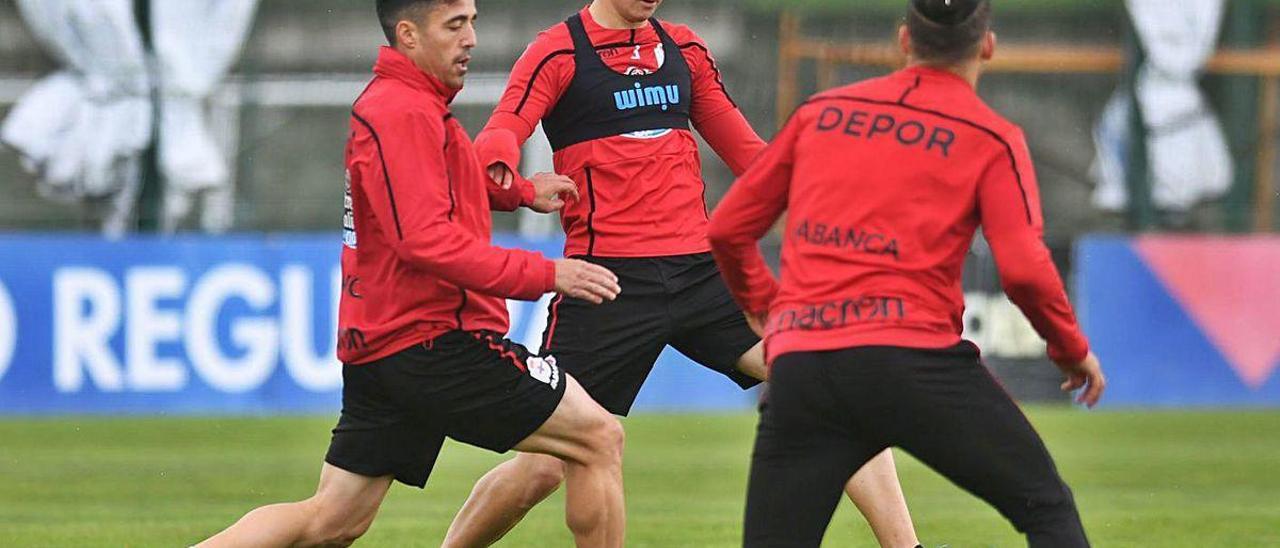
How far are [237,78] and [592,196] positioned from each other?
11076 mm

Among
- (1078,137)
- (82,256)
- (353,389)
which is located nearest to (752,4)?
(1078,137)

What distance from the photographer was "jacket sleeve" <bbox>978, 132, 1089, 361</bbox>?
5.16 m

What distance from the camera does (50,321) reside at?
15.9 m

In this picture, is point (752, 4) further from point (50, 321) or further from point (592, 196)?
point (592, 196)

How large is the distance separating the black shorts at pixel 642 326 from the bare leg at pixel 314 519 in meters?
1.07

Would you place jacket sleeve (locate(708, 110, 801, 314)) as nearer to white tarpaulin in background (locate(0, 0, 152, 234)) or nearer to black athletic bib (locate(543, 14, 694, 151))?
black athletic bib (locate(543, 14, 694, 151))

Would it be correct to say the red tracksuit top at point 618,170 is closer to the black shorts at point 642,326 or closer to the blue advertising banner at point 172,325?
the black shorts at point 642,326

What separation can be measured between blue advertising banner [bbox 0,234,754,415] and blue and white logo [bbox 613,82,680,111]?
863cm

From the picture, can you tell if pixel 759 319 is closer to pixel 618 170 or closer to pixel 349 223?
pixel 349 223

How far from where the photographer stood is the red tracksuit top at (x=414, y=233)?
5.88 m

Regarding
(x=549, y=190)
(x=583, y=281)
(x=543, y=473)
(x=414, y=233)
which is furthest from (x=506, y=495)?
(x=414, y=233)

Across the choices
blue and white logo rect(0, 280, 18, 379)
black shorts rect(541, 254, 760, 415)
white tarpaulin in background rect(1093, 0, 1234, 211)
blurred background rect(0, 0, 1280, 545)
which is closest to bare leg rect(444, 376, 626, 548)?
black shorts rect(541, 254, 760, 415)

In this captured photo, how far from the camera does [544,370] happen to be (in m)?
6.23

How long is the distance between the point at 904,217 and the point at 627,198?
7.21ft
